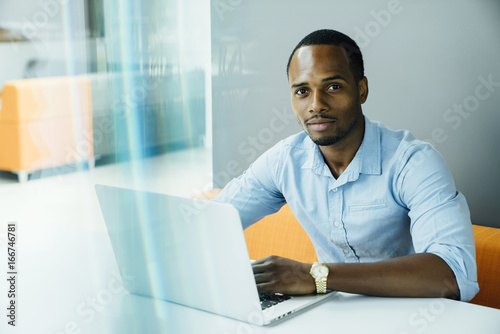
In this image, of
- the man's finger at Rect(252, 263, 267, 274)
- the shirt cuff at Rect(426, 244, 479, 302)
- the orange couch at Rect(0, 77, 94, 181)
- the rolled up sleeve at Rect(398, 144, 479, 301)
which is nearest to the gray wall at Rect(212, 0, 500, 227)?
the rolled up sleeve at Rect(398, 144, 479, 301)

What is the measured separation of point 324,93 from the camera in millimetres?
1262

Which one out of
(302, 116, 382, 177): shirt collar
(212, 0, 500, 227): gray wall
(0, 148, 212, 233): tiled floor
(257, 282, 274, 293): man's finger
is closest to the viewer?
(257, 282, 274, 293): man's finger

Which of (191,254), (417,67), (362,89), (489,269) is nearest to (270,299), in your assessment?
(191,254)

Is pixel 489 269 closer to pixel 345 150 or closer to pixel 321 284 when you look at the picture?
pixel 345 150

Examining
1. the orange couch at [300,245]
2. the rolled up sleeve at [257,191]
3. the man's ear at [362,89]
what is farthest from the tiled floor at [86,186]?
the man's ear at [362,89]

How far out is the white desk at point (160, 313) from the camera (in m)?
0.88

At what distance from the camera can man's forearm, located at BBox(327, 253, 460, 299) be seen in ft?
3.20

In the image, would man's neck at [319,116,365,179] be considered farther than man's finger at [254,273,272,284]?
Yes

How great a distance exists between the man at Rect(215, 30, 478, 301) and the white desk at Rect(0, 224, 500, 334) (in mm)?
52

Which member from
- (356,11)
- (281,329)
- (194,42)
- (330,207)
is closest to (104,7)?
(194,42)

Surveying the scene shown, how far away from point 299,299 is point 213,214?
0.79 feet

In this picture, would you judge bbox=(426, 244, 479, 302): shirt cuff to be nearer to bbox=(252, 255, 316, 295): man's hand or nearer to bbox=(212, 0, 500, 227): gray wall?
bbox=(252, 255, 316, 295): man's hand

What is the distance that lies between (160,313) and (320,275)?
0.93 ft

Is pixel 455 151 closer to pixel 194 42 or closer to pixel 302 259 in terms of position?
pixel 302 259
